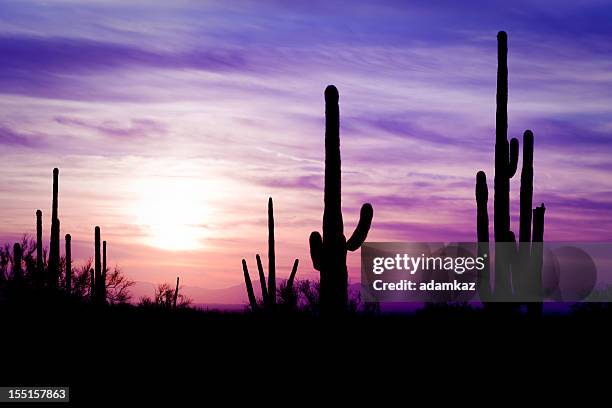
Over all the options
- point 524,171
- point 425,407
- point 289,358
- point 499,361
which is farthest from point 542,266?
point 425,407

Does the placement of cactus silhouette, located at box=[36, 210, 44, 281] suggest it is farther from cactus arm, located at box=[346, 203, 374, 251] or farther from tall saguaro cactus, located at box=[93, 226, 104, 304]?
cactus arm, located at box=[346, 203, 374, 251]

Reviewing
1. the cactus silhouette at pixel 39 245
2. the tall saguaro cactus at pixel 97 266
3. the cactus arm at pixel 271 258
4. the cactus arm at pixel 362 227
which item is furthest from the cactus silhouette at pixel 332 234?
the cactus silhouette at pixel 39 245

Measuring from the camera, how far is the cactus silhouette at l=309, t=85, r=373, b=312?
52.4 feet

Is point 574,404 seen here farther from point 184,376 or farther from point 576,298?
point 576,298

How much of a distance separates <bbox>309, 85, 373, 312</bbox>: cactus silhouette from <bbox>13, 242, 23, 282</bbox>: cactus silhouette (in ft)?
83.1

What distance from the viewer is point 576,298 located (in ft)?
93.6

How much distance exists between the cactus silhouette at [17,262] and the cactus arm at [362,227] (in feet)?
83.2

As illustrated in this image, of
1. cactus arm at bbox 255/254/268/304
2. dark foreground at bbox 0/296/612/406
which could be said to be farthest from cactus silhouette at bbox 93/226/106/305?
dark foreground at bbox 0/296/612/406

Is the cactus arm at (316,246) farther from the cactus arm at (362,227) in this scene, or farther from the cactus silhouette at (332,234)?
the cactus arm at (362,227)

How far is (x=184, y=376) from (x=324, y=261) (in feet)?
10.7

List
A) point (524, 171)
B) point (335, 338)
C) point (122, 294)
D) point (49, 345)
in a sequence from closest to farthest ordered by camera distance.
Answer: point (335, 338) < point (49, 345) < point (524, 171) < point (122, 294)

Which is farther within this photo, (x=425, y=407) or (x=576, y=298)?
(x=576, y=298)

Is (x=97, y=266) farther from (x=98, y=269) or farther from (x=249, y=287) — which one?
(x=249, y=287)

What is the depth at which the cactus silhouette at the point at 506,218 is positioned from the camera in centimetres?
1903
